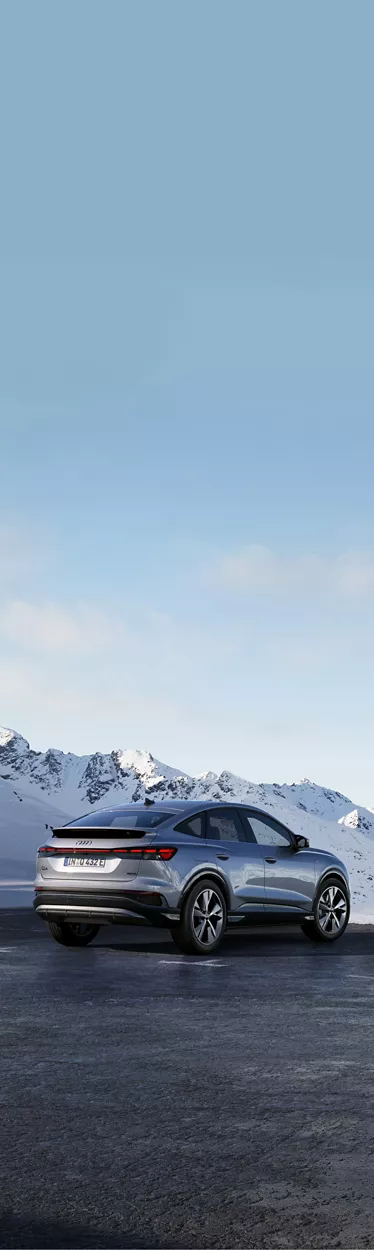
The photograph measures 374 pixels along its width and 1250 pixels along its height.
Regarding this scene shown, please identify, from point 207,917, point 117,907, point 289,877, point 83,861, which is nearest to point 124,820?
point 83,861

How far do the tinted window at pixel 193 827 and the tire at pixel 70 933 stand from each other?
1.46 m

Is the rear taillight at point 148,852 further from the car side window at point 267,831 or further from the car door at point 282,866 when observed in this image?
the car side window at point 267,831

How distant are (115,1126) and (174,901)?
637 centimetres

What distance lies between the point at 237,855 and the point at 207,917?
2.55 feet

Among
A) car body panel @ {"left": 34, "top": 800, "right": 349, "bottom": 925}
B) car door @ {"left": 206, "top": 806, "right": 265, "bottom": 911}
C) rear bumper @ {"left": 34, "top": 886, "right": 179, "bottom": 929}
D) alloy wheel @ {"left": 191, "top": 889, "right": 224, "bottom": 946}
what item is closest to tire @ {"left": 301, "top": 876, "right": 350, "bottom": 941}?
car body panel @ {"left": 34, "top": 800, "right": 349, "bottom": 925}

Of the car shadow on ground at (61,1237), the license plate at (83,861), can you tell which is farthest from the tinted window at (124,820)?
the car shadow on ground at (61,1237)

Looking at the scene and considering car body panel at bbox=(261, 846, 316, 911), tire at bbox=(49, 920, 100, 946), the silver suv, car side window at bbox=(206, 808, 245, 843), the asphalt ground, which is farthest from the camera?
car body panel at bbox=(261, 846, 316, 911)

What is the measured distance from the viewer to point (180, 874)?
38.1 ft

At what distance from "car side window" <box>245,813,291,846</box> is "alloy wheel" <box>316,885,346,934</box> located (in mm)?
710

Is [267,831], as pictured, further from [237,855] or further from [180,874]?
[180,874]

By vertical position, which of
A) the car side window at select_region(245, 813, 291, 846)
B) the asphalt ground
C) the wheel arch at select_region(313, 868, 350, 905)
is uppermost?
the car side window at select_region(245, 813, 291, 846)

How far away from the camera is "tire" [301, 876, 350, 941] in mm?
13516

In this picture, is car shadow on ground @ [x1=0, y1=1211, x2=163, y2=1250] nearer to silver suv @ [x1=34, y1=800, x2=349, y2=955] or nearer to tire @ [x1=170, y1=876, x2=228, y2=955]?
silver suv @ [x1=34, y1=800, x2=349, y2=955]

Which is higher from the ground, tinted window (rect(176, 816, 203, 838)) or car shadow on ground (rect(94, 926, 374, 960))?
tinted window (rect(176, 816, 203, 838))
